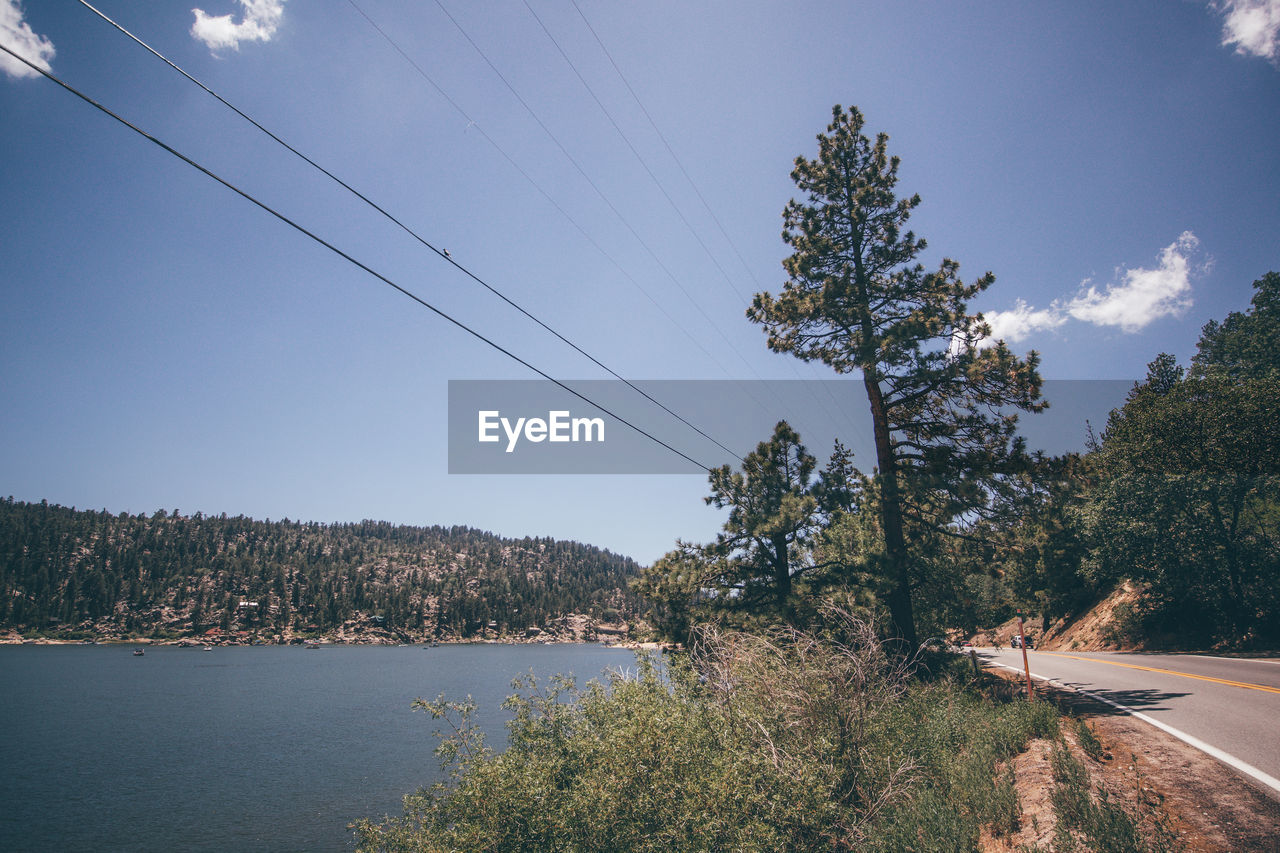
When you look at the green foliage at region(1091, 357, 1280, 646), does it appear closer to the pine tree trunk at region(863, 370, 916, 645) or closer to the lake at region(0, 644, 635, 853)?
the pine tree trunk at region(863, 370, 916, 645)

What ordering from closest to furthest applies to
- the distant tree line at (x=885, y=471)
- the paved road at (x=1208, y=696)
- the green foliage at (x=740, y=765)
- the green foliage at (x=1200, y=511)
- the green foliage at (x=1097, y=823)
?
the green foliage at (x=1097, y=823) < the green foliage at (x=740, y=765) < the paved road at (x=1208, y=696) < the distant tree line at (x=885, y=471) < the green foliage at (x=1200, y=511)

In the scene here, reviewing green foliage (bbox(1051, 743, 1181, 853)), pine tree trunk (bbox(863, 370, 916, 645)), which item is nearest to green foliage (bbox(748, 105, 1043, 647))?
pine tree trunk (bbox(863, 370, 916, 645))

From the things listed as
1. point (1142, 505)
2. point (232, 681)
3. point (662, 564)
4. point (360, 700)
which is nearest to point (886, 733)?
point (662, 564)

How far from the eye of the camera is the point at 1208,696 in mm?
12258

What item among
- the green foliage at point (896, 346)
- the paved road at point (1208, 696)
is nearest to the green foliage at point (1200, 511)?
the paved road at point (1208, 696)

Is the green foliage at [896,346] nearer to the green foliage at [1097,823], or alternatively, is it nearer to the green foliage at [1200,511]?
the green foliage at [1097,823]

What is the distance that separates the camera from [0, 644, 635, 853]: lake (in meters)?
23.1

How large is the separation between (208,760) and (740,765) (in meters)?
41.7

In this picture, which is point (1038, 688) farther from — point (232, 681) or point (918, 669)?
point (232, 681)

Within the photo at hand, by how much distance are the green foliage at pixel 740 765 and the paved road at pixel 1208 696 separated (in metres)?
2.43

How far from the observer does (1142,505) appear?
27.7 metres

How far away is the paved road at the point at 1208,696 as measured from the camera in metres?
8.21

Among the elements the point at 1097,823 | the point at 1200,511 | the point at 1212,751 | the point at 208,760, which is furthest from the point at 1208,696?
the point at 208,760

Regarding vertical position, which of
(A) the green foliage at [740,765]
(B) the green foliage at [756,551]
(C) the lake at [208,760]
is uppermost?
(B) the green foliage at [756,551]
